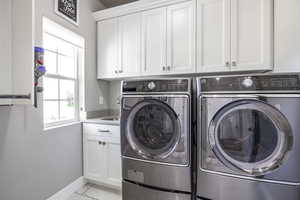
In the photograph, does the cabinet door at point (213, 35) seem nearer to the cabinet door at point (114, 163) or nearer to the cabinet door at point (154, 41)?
the cabinet door at point (154, 41)

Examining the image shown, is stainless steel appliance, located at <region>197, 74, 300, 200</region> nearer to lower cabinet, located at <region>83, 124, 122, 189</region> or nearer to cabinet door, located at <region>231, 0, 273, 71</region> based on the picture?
cabinet door, located at <region>231, 0, 273, 71</region>

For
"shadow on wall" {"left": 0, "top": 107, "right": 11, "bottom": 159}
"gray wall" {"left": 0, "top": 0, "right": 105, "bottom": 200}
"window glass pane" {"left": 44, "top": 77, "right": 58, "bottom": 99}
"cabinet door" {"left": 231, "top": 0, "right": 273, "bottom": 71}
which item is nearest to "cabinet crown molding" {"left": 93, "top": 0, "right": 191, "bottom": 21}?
"gray wall" {"left": 0, "top": 0, "right": 105, "bottom": 200}

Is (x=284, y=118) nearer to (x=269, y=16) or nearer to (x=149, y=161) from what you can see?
(x=149, y=161)

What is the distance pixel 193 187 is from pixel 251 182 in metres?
0.42

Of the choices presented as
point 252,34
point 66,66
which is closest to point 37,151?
point 66,66

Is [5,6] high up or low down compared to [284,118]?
up

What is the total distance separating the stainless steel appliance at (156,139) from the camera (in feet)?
4.34

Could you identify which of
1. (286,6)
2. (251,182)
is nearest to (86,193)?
(251,182)

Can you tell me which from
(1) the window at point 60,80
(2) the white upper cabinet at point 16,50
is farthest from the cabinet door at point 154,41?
(2) the white upper cabinet at point 16,50

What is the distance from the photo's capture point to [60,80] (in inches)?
84.8

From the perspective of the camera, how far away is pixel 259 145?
1.14m

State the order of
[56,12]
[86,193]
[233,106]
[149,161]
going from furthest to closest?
[86,193], [56,12], [149,161], [233,106]

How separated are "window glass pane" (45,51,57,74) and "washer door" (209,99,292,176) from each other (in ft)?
6.28

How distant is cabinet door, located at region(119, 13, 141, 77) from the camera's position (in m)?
2.29
